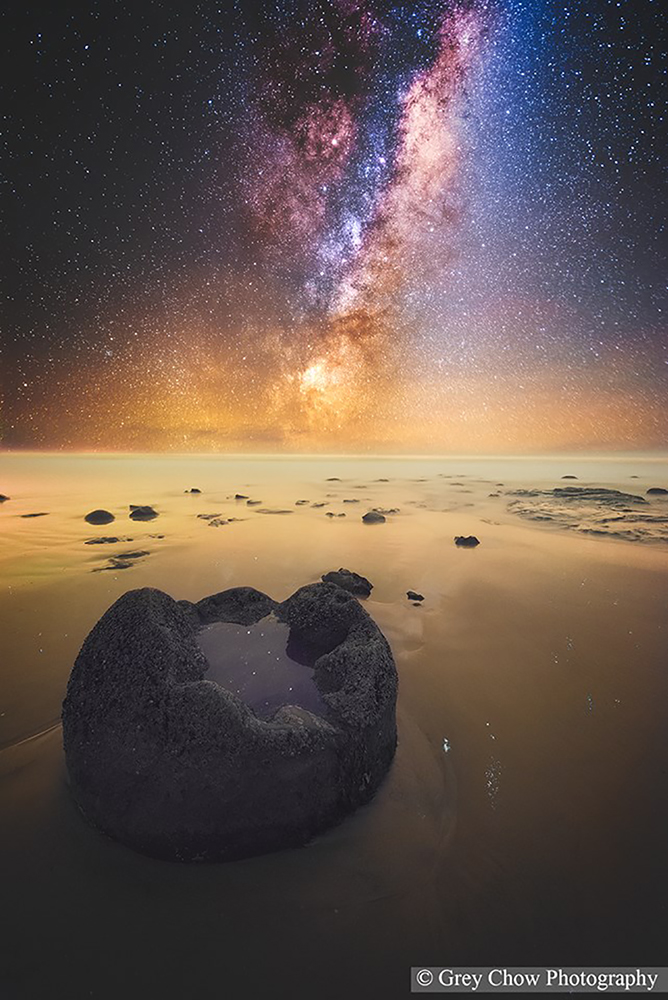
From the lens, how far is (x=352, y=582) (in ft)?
16.9

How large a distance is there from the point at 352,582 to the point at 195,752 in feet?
11.8

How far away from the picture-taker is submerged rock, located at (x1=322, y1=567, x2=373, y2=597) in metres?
5.10

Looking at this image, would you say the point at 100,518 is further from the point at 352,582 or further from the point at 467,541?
the point at 467,541

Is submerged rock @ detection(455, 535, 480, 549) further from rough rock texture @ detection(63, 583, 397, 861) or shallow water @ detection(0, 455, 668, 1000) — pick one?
rough rock texture @ detection(63, 583, 397, 861)

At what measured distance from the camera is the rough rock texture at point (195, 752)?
1630 millimetres

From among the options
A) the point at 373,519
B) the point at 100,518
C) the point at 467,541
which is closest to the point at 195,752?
the point at 467,541

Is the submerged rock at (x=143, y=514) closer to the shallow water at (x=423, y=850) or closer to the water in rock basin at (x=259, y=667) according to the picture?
the shallow water at (x=423, y=850)

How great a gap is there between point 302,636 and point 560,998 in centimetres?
190

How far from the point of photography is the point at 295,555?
7238 mm

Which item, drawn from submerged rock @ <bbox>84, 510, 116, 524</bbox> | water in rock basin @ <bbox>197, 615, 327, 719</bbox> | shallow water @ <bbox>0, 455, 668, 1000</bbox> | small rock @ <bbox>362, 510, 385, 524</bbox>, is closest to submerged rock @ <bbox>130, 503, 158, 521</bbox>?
submerged rock @ <bbox>84, 510, 116, 524</bbox>

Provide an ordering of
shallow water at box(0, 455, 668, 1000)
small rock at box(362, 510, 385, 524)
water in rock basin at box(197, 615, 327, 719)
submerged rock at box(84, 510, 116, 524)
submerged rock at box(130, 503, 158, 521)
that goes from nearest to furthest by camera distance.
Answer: shallow water at box(0, 455, 668, 1000) < water in rock basin at box(197, 615, 327, 719) < submerged rock at box(84, 510, 116, 524) < small rock at box(362, 510, 385, 524) < submerged rock at box(130, 503, 158, 521)

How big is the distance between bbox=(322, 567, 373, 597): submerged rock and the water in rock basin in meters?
2.19

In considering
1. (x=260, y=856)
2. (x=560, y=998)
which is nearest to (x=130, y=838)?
(x=260, y=856)

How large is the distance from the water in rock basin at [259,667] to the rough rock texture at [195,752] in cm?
23
